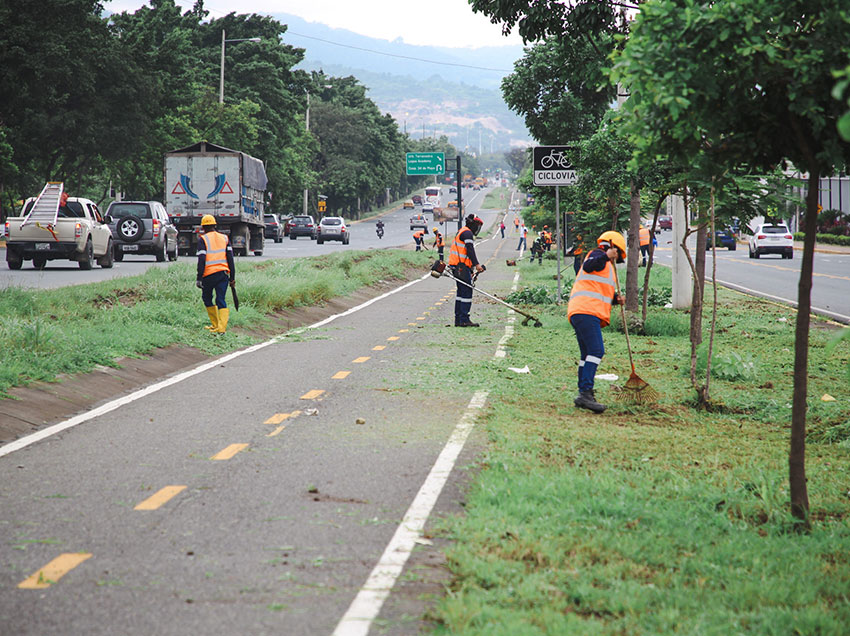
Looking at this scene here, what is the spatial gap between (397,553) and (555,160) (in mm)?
14402

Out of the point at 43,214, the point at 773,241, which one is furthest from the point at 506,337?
the point at 773,241

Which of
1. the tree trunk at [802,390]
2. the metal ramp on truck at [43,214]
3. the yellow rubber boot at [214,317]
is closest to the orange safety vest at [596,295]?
the tree trunk at [802,390]

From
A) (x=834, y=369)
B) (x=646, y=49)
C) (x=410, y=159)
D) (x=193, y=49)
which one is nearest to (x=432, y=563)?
(x=646, y=49)

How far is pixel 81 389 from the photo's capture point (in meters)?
9.67

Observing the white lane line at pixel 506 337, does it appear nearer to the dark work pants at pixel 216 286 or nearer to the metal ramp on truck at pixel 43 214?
the dark work pants at pixel 216 286

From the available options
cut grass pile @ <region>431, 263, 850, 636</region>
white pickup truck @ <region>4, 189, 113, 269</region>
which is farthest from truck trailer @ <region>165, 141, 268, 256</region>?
cut grass pile @ <region>431, 263, 850, 636</region>

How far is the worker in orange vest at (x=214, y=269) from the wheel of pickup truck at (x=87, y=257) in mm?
12444

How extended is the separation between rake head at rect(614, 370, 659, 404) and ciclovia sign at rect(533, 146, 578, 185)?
31.0 feet

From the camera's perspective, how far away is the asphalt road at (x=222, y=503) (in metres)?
4.14

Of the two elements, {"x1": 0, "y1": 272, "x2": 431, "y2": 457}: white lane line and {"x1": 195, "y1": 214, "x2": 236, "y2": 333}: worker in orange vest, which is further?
{"x1": 195, "y1": 214, "x2": 236, "y2": 333}: worker in orange vest

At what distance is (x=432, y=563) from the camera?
467 centimetres

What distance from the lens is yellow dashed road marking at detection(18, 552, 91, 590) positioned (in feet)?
14.4

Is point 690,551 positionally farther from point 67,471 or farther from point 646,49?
point 67,471

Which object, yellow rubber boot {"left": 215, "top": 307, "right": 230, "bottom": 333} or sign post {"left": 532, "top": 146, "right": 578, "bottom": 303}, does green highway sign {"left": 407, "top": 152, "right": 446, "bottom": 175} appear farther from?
yellow rubber boot {"left": 215, "top": 307, "right": 230, "bottom": 333}
